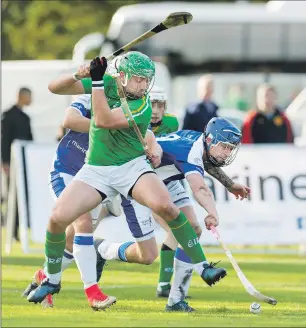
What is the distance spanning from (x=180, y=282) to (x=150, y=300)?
868 mm

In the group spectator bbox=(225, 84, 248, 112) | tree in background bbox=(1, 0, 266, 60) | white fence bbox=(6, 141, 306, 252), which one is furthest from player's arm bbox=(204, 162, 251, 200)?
tree in background bbox=(1, 0, 266, 60)

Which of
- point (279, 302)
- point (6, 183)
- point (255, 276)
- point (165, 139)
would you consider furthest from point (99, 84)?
point (6, 183)

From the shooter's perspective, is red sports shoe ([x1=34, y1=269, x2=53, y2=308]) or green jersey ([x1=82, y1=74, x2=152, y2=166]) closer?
green jersey ([x1=82, y1=74, x2=152, y2=166])

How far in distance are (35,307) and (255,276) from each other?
4141mm

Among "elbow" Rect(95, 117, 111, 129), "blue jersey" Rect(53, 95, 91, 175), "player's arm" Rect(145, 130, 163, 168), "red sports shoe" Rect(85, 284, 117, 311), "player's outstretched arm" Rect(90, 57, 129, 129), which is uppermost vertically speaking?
"player's outstretched arm" Rect(90, 57, 129, 129)

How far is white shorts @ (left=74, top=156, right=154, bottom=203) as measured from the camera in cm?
1016

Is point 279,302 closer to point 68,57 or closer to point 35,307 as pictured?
point 35,307

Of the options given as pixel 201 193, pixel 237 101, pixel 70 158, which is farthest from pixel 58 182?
pixel 237 101

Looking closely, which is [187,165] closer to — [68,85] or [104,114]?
[104,114]

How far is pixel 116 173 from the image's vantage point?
10.2 metres

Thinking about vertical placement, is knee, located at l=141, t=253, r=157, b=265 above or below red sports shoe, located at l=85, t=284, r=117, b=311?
above

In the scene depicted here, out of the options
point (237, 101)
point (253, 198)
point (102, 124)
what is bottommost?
point (237, 101)

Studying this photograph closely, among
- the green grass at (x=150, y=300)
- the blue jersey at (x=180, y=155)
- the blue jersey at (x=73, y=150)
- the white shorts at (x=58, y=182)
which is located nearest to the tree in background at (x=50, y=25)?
the green grass at (x=150, y=300)

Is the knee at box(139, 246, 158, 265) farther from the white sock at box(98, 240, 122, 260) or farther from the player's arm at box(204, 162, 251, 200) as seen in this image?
the player's arm at box(204, 162, 251, 200)
